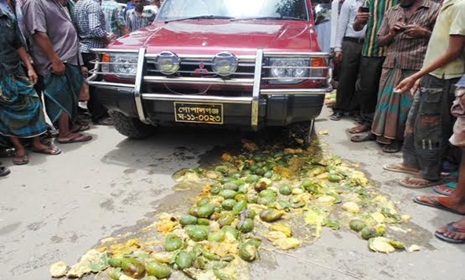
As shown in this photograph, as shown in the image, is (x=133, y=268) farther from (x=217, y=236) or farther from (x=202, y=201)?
(x=202, y=201)

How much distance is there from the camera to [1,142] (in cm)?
405

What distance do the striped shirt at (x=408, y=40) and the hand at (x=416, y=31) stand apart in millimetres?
69

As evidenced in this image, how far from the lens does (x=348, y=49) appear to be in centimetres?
513

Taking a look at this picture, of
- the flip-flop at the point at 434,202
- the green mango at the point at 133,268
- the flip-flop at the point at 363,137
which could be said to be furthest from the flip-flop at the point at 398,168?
the green mango at the point at 133,268

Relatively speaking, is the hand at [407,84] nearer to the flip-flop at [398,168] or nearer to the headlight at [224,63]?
the flip-flop at [398,168]

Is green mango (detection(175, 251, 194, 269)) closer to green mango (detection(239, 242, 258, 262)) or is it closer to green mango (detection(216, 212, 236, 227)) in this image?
green mango (detection(239, 242, 258, 262))

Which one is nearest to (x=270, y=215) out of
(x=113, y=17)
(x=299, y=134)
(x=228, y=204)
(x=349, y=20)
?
(x=228, y=204)

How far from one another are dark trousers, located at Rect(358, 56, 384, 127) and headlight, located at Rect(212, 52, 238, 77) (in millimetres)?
2139

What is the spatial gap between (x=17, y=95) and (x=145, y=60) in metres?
1.50

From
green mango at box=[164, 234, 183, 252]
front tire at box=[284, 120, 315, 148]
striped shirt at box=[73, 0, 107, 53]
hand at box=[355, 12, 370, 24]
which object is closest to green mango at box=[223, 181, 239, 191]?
green mango at box=[164, 234, 183, 252]

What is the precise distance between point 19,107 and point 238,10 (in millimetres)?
2634

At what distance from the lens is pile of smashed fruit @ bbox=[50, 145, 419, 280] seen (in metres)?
2.28

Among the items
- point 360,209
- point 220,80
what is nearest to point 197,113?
point 220,80

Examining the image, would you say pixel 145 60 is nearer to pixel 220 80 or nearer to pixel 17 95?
pixel 220 80
